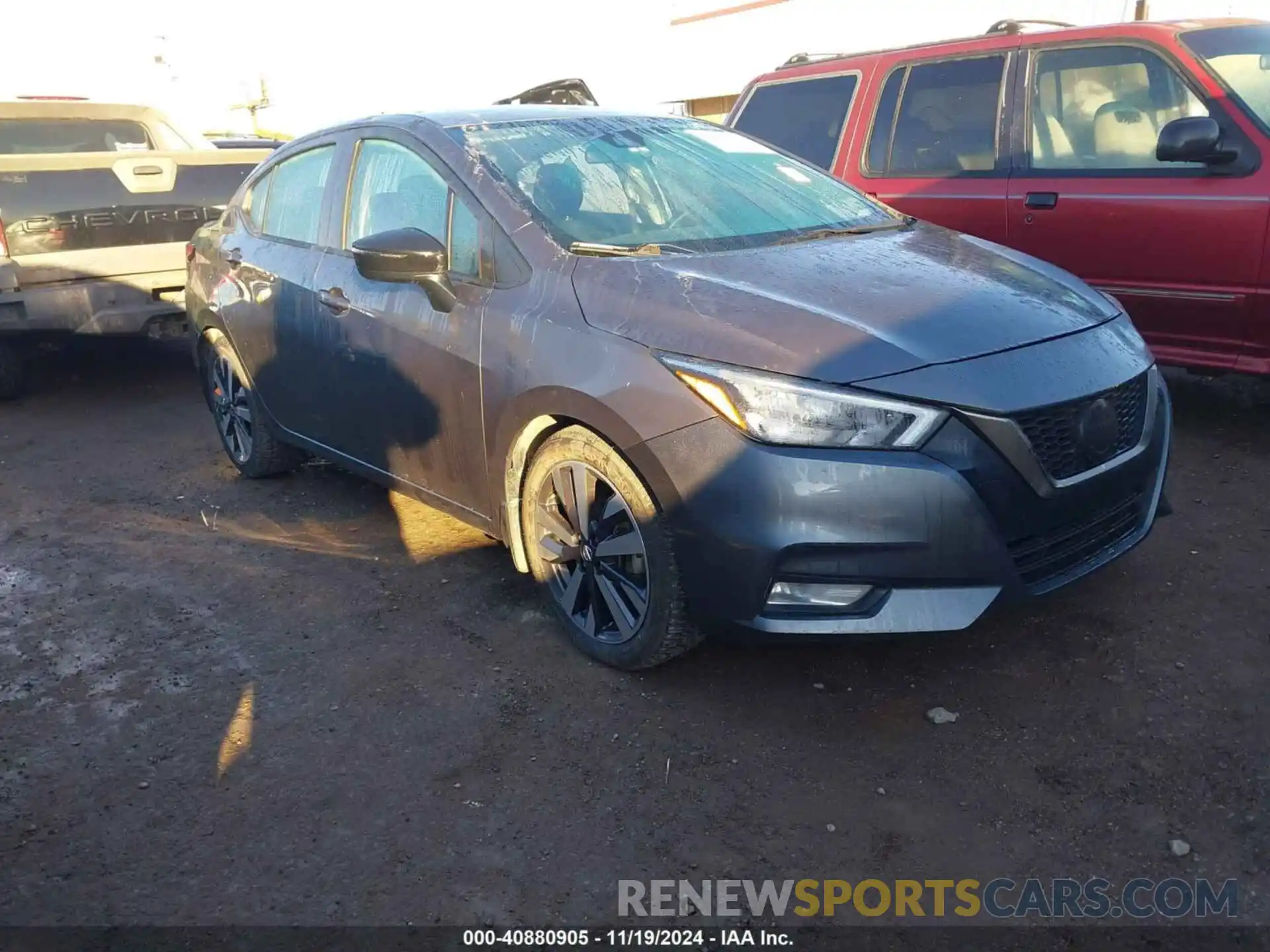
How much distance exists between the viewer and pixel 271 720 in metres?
3.17

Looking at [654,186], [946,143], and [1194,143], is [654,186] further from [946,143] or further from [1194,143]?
[946,143]

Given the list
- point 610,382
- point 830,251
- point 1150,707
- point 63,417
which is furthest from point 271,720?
point 63,417

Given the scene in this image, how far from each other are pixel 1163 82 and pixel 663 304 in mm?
3321

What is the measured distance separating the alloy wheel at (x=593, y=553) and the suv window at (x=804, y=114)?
3439mm

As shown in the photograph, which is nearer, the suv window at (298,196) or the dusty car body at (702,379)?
the dusty car body at (702,379)

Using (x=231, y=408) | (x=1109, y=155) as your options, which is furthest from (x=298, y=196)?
(x=1109, y=155)

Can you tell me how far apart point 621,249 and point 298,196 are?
6.45 ft

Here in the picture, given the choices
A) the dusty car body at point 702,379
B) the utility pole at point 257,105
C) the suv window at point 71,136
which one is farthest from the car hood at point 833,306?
the utility pole at point 257,105

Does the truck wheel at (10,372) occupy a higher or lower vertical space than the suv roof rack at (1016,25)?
lower

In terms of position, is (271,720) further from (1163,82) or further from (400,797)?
(1163,82)

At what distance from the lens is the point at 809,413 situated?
8.81 feet

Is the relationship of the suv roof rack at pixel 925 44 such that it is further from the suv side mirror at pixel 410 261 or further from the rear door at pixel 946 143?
the suv side mirror at pixel 410 261

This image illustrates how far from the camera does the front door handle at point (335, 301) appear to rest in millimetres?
3996

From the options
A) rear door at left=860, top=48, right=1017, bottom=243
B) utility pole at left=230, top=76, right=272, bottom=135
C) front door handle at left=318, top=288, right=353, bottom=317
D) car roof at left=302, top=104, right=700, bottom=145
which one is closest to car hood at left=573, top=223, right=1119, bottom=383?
car roof at left=302, top=104, right=700, bottom=145
